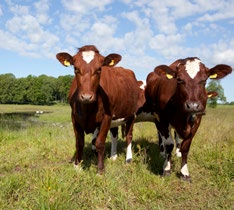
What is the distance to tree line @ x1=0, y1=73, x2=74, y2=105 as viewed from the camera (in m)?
95.3

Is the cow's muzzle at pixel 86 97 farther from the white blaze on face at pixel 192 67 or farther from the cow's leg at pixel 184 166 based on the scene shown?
the cow's leg at pixel 184 166

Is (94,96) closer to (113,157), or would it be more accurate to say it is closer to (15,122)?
(113,157)

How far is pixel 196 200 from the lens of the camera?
4570 millimetres

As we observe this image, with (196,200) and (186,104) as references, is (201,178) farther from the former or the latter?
(186,104)

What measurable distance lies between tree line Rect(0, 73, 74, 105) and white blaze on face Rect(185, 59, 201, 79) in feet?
301

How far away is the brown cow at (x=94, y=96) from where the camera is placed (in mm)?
4766

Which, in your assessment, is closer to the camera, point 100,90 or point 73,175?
point 73,175

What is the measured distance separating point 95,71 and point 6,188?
2245 mm

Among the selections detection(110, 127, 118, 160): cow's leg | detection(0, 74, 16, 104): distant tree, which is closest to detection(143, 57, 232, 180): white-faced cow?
detection(110, 127, 118, 160): cow's leg

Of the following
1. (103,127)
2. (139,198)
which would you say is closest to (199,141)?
(103,127)

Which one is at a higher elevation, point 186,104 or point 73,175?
point 186,104

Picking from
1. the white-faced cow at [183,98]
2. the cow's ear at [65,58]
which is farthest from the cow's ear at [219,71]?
the cow's ear at [65,58]

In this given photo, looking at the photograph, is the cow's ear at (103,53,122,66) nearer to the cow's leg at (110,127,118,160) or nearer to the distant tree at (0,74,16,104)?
the cow's leg at (110,127,118,160)

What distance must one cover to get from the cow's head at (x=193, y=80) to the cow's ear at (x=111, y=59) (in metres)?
0.96
